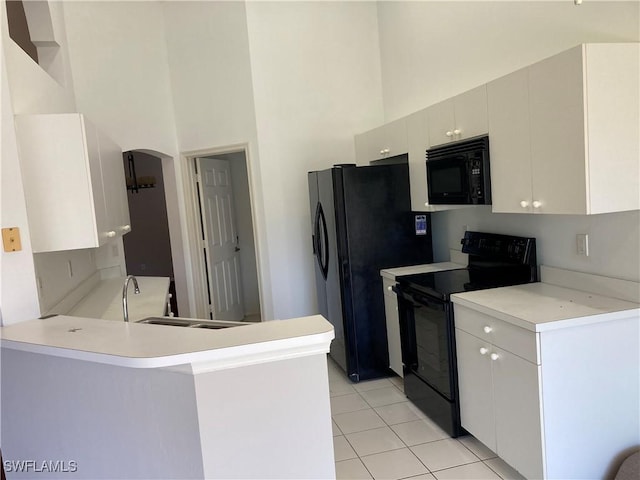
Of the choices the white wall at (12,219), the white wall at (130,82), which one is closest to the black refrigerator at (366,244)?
the white wall at (130,82)

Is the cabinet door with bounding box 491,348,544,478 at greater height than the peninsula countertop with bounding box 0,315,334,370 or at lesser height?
lesser

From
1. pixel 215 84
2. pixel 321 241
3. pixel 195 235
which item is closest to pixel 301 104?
pixel 215 84

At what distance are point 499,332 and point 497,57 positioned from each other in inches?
70.7

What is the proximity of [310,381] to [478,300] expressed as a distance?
1.27 meters

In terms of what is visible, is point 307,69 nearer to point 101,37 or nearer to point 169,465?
point 101,37

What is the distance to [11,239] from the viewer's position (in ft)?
6.52

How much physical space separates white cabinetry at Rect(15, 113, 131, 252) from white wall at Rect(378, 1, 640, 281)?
244 cm

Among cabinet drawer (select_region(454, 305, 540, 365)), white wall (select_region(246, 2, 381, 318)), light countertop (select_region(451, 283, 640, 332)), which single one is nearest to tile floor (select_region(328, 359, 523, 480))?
cabinet drawer (select_region(454, 305, 540, 365))

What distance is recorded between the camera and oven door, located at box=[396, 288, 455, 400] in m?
2.78

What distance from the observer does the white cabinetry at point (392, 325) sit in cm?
356

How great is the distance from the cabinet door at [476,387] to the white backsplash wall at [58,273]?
7.34ft

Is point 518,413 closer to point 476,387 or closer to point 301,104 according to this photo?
point 476,387

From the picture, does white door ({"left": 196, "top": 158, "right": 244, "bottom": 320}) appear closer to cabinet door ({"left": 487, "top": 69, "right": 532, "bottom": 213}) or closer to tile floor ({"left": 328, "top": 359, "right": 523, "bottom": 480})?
tile floor ({"left": 328, "top": 359, "right": 523, "bottom": 480})

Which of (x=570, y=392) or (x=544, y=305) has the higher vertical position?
(x=544, y=305)
